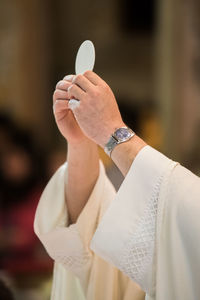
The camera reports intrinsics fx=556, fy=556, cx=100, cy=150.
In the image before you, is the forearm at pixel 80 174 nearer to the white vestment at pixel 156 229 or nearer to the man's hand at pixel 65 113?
the man's hand at pixel 65 113

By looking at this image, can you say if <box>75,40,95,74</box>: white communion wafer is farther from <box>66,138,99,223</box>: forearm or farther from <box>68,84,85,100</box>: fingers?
<box>66,138,99,223</box>: forearm

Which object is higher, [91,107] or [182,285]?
[91,107]

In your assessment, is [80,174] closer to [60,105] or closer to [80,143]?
[80,143]

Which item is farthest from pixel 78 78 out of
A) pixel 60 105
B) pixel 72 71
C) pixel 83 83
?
pixel 72 71

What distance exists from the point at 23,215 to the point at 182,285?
213 centimetres

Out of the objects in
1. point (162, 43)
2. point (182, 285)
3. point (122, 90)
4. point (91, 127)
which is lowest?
point (122, 90)

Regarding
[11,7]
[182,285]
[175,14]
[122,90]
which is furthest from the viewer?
[122,90]

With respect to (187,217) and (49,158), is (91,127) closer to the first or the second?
(187,217)

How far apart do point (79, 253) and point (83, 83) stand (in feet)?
1.45

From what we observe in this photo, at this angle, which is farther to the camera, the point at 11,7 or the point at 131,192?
the point at 11,7

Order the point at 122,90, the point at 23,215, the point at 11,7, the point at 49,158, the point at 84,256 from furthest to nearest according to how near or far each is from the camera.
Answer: the point at 122,90
the point at 11,7
the point at 49,158
the point at 23,215
the point at 84,256

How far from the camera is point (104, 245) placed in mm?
1134

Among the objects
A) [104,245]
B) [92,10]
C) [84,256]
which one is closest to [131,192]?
[104,245]

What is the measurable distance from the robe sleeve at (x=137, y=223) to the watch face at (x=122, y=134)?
0.05 metres
